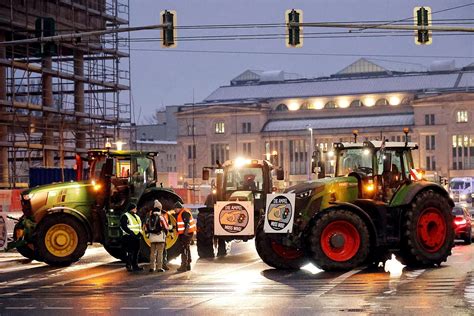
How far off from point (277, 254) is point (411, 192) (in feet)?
11.6

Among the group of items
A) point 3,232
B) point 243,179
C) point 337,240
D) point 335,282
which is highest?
point 243,179

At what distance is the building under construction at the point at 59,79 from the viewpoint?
64.6 m

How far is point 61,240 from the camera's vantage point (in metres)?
30.6

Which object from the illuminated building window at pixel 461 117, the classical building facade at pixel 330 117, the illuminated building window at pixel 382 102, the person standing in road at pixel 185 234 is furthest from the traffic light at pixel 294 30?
the illuminated building window at pixel 382 102

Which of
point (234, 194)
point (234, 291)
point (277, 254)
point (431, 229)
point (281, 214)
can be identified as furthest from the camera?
point (234, 194)

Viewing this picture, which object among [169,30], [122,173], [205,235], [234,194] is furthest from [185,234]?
[169,30]

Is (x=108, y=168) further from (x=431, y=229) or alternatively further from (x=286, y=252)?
(x=431, y=229)

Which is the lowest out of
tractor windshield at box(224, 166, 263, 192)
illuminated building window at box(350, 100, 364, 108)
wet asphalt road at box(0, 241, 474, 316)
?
wet asphalt road at box(0, 241, 474, 316)

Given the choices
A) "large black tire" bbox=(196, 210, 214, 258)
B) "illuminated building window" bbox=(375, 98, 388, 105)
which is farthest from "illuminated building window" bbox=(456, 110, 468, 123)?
"large black tire" bbox=(196, 210, 214, 258)

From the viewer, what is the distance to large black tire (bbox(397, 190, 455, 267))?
90.9ft

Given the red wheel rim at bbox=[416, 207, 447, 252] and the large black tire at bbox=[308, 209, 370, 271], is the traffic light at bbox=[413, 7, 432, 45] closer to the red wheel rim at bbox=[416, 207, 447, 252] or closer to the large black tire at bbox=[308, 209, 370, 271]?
the red wheel rim at bbox=[416, 207, 447, 252]

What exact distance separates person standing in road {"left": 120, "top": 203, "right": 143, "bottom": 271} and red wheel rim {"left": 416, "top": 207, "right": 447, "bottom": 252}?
677 cm

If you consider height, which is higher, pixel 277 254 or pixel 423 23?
pixel 423 23

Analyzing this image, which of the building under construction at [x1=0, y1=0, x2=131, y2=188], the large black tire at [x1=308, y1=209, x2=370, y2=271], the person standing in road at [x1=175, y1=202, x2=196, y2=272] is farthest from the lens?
the building under construction at [x1=0, y1=0, x2=131, y2=188]
